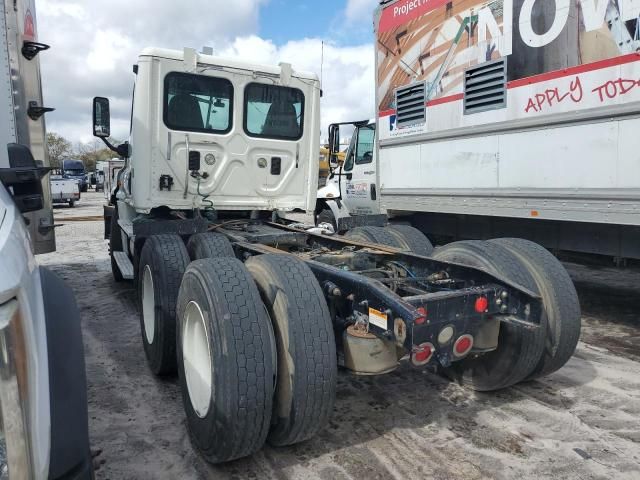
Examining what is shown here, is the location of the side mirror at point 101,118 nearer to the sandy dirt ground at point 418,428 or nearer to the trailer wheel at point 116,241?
the trailer wheel at point 116,241

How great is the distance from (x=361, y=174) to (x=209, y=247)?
5.70 meters

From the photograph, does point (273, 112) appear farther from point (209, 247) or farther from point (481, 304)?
point (481, 304)

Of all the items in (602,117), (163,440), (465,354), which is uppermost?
(602,117)

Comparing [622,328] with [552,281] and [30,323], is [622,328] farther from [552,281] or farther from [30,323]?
[30,323]

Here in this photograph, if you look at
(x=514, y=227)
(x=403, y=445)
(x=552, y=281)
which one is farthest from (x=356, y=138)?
(x=403, y=445)

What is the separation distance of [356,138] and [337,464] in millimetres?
7579

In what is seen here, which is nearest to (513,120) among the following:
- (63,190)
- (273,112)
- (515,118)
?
(515,118)

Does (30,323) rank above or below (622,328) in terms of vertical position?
above

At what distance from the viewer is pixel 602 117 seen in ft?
15.7

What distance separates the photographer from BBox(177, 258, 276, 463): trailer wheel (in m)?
2.71

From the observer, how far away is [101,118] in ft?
18.8

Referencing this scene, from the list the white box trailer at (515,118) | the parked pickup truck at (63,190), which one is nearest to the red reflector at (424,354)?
the white box trailer at (515,118)

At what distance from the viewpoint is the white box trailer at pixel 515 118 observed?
4707mm

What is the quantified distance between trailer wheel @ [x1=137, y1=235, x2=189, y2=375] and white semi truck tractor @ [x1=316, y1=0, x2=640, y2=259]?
3.53 meters
